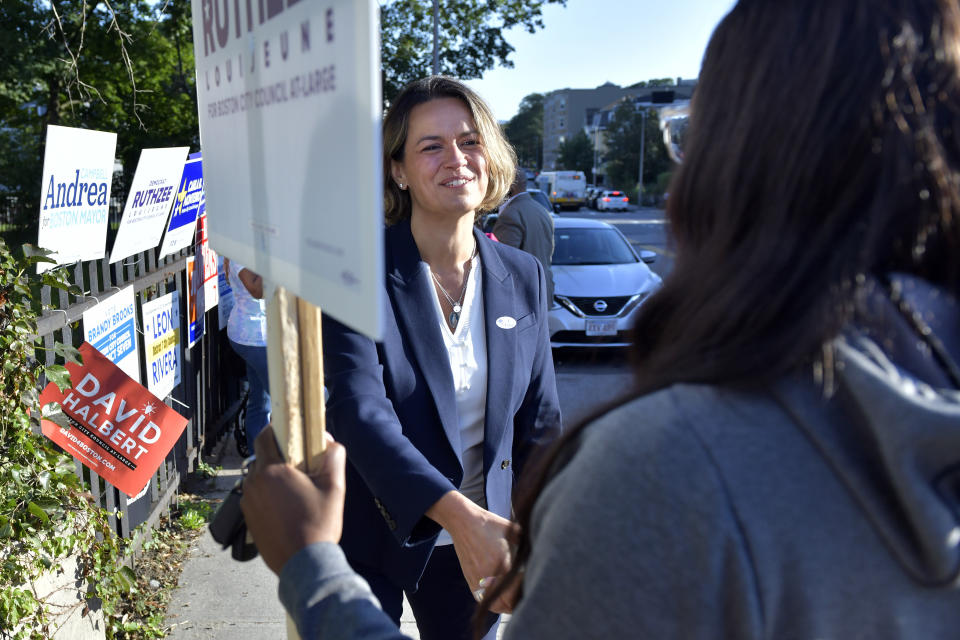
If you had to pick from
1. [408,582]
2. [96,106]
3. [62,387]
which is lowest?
Result: [408,582]

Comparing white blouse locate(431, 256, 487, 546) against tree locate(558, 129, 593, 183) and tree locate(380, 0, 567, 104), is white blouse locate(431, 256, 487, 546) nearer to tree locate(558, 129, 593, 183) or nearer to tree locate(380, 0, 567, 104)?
tree locate(380, 0, 567, 104)

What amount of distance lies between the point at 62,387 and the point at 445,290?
1440mm

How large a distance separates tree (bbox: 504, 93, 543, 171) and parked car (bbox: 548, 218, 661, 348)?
109 metres

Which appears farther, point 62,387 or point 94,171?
point 94,171

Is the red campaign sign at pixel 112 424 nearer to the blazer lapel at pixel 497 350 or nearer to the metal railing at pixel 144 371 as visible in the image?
the metal railing at pixel 144 371

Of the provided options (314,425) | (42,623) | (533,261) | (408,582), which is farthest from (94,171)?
(314,425)

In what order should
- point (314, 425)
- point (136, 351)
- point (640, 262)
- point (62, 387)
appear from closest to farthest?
point (314, 425), point (62, 387), point (136, 351), point (640, 262)

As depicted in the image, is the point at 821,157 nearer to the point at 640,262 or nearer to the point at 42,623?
the point at 42,623

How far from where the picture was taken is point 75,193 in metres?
3.24

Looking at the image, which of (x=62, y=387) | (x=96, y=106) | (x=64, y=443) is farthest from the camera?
(x=96, y=106)

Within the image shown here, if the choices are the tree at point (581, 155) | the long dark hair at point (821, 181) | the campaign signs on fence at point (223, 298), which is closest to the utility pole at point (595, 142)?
the tree at point (581, 155)

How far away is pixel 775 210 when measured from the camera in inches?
34.5

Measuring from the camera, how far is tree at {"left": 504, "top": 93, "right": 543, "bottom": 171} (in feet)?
403

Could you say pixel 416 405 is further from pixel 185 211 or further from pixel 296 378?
pixel 185 211
